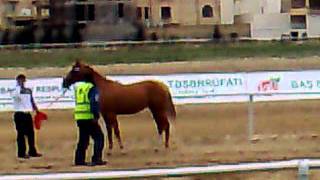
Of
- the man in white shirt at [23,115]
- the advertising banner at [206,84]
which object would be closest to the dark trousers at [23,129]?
the man in white shirt at [23,115]

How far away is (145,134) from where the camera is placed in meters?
17.5

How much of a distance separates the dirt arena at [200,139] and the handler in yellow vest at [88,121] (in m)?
0.23

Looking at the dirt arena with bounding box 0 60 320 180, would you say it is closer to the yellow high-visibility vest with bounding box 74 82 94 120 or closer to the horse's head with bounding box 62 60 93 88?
the yellow high-visibility vest with bounding box 74 82 94 120

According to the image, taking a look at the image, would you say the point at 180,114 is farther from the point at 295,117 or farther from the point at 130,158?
the point at 130,158

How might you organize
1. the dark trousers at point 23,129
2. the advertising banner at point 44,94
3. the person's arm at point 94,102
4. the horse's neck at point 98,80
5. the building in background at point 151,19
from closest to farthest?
1. the person's arm at point 94,102
2. the horse's neck at point 98,80
3. the dark trousers at point 23,129
4. the advertising banner at point 44,94
5. the building in background at point 151,19

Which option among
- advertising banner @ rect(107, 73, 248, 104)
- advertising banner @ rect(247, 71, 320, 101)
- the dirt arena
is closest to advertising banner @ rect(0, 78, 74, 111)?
the dirt arena

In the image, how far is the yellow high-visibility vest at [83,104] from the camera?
12703mm

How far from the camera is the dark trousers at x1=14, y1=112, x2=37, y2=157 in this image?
14203 mm

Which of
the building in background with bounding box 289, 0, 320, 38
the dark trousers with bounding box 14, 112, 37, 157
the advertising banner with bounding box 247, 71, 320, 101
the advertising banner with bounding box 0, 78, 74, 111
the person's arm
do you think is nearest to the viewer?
the person's arm

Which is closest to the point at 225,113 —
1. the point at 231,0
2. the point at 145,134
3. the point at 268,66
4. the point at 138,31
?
the point at 145,134

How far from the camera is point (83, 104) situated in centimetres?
1280

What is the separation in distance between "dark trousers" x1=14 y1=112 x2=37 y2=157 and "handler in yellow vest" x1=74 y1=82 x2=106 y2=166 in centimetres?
136

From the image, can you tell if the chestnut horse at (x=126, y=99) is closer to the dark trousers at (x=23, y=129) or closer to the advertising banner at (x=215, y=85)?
the dark trousers at (x=23, y=129)

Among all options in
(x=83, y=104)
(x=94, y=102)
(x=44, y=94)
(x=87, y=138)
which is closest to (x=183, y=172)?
(x=94, y=102)
